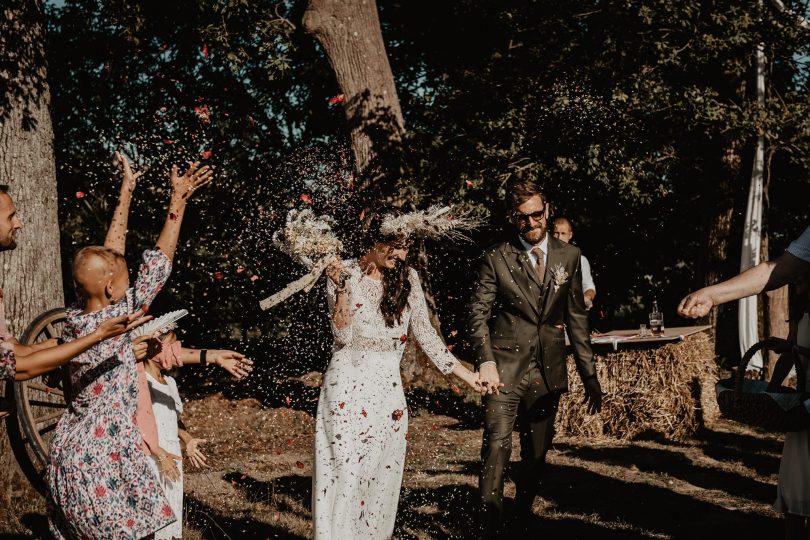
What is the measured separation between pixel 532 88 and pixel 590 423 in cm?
549

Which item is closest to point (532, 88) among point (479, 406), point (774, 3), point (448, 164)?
point (448, 164)

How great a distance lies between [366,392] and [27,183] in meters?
4.19

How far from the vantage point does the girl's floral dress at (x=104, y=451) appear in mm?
3355

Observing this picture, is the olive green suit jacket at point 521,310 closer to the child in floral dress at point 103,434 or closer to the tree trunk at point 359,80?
the child in floral dress at point 103,434

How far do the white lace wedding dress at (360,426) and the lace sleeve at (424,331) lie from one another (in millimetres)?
71

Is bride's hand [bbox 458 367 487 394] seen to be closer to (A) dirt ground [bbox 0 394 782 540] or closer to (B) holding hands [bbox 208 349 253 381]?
(A) dirt ground [bbox 0 394 782 540]

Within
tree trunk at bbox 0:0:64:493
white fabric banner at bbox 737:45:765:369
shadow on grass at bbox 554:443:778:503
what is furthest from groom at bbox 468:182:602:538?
white fabric banner at bbox 737:45:765:369

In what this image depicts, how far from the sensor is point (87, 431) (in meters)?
3.42

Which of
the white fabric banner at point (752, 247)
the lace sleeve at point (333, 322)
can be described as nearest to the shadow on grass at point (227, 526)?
the lace sleeve at point (333, 322)

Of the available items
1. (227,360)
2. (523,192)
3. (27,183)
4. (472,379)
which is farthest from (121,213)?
(27,183)

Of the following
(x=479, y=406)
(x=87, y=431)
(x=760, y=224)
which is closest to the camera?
(x=87, y=431)

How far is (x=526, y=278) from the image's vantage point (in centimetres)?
531

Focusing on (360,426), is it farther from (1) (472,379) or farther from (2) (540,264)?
(2) (540,264)

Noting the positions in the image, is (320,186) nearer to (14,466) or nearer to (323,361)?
(14,466)
